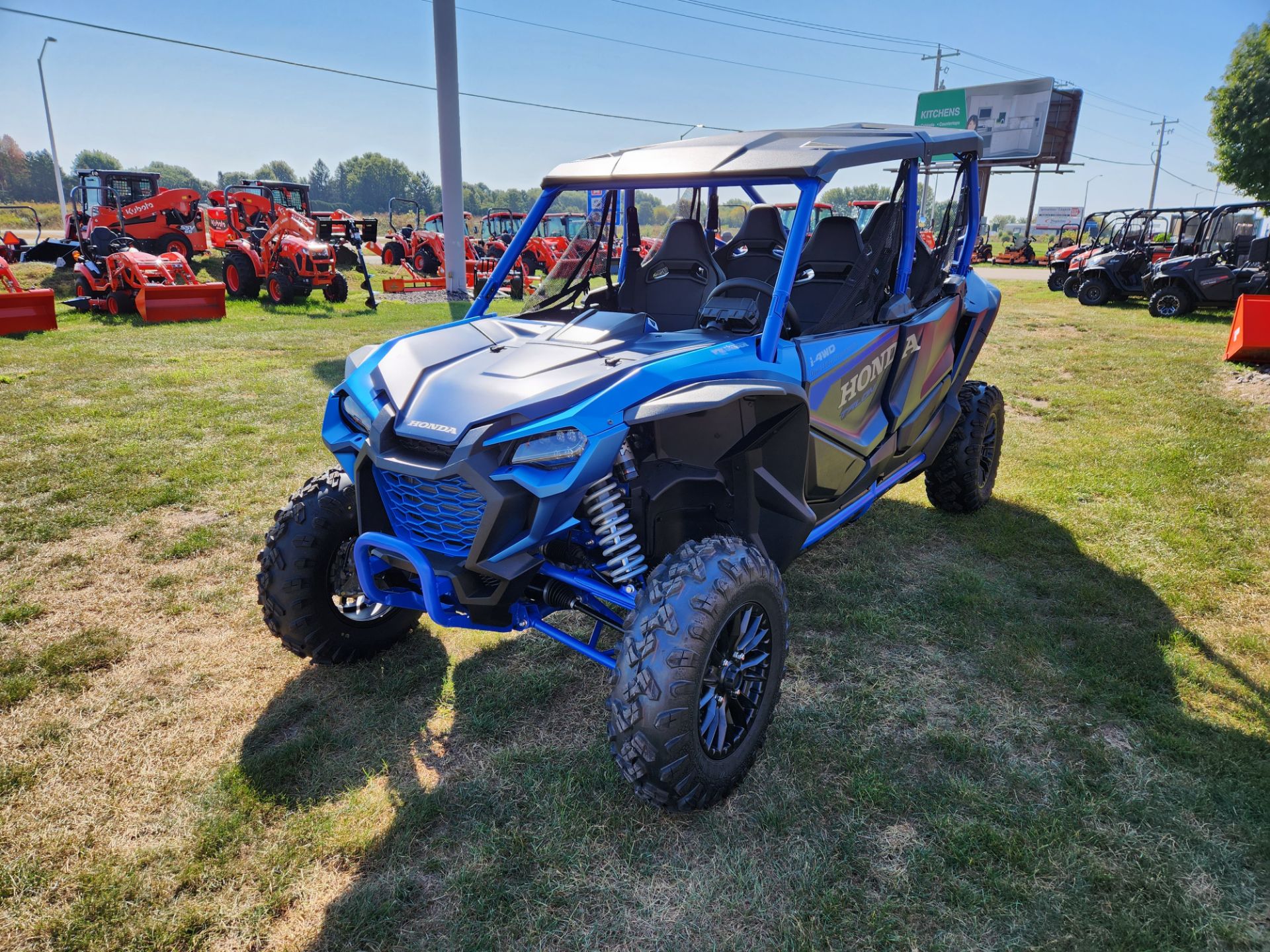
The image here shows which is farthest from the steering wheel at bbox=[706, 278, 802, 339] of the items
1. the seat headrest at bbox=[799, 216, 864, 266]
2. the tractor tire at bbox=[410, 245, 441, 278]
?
the tractor tire at bbox=[410, 245, 441, 278]

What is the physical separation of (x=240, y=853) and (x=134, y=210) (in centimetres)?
2163

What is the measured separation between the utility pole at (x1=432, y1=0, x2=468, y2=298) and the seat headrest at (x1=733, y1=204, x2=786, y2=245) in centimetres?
1260

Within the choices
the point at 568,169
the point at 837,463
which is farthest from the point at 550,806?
the point at 568,169

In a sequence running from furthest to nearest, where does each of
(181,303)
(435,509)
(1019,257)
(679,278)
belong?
(1019,257), (181,303), (679,278), (435,509)

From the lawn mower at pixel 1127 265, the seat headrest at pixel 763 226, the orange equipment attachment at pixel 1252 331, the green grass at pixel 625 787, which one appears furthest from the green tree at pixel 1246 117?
the seat headrest at pixel 763 226

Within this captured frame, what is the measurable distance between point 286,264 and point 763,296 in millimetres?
14662

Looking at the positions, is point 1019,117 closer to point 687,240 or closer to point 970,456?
point 970,456

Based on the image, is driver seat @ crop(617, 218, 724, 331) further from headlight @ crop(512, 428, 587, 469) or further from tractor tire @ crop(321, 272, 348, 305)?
tractor tire @ crop(321, 272, 348, 305)

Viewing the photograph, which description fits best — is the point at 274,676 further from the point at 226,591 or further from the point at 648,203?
the point at 648,203

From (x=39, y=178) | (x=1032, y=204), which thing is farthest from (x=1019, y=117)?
(x=39, y=178)

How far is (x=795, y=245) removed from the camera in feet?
9.92

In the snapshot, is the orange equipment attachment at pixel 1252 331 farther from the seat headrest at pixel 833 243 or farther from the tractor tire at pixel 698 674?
the tractor tire at pixel 698 674

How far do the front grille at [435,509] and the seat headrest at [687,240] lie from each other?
2.18 metres

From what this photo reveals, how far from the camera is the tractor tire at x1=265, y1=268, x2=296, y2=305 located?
15.3m
